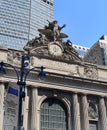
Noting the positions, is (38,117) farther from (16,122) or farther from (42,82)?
(16,122)

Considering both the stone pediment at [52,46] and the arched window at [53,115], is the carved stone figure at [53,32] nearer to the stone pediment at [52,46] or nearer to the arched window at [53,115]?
the stone pediment at [52,46]

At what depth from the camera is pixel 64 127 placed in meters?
31.8

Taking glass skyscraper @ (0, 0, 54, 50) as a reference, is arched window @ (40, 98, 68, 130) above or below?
below

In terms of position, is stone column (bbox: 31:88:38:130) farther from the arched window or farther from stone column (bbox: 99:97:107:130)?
stone column (bbox: 99:97:107:130)

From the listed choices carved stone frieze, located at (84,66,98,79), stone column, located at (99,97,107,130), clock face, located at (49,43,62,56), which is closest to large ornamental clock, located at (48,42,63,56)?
clock face, located at (49,43,62,56)

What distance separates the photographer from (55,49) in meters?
34.3

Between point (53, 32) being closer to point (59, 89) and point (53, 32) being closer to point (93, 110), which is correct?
point (59, 89)

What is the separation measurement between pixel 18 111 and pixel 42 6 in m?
100

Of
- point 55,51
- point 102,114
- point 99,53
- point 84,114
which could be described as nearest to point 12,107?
point 84,114

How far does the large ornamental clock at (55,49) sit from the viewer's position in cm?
3399

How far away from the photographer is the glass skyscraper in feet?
327

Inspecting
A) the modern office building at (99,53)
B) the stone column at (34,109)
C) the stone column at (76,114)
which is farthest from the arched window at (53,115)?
the modern office building at (99,53)

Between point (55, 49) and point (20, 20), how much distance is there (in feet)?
238

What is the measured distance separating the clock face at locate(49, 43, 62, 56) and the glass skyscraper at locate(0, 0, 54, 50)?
63619mm
